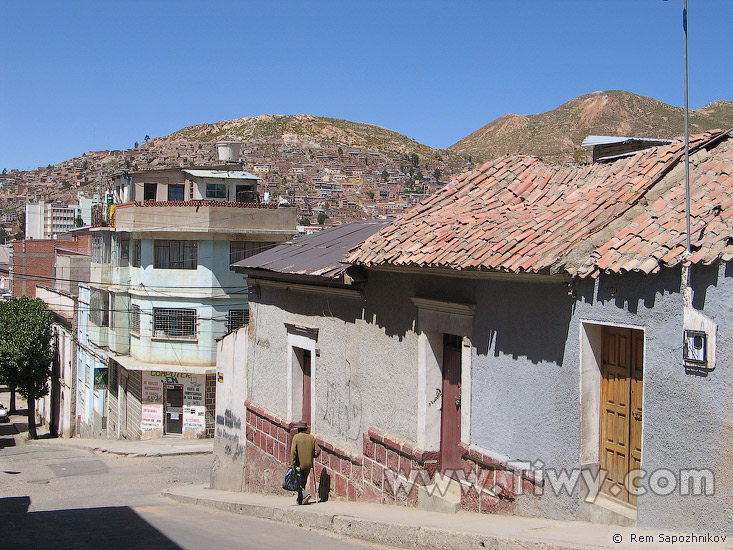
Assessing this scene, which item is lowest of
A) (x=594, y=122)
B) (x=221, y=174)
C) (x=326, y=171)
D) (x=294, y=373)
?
(x=294, y=373)

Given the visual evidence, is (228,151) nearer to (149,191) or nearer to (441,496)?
(149,191)

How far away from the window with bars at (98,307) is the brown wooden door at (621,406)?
24.9 metres

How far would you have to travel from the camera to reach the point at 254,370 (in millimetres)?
13516

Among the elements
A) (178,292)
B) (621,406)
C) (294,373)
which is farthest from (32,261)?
(621,406)

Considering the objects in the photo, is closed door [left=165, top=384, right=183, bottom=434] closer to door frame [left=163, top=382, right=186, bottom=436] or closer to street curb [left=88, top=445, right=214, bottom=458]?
door frame [left=163, top=382, right=186, bottom=436]

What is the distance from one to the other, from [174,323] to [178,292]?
1.14 m

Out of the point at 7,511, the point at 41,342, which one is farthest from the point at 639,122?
the point at 7,511

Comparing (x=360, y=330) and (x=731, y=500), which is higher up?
(x=360, y=330)

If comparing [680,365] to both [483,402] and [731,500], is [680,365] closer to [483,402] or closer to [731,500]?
[731,500]

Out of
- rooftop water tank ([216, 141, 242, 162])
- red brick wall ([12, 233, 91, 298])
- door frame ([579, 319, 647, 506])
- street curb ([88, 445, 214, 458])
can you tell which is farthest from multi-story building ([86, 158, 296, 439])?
red brick wall ([12, 233, 91, 298])

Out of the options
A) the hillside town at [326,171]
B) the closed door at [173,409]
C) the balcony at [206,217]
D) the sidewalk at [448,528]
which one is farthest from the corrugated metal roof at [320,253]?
the hillside town at [326,171]

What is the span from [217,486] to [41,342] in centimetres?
2149

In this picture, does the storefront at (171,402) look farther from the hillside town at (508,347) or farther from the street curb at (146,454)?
the hillside town at (508,347)

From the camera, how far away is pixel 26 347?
32531 millimetres
